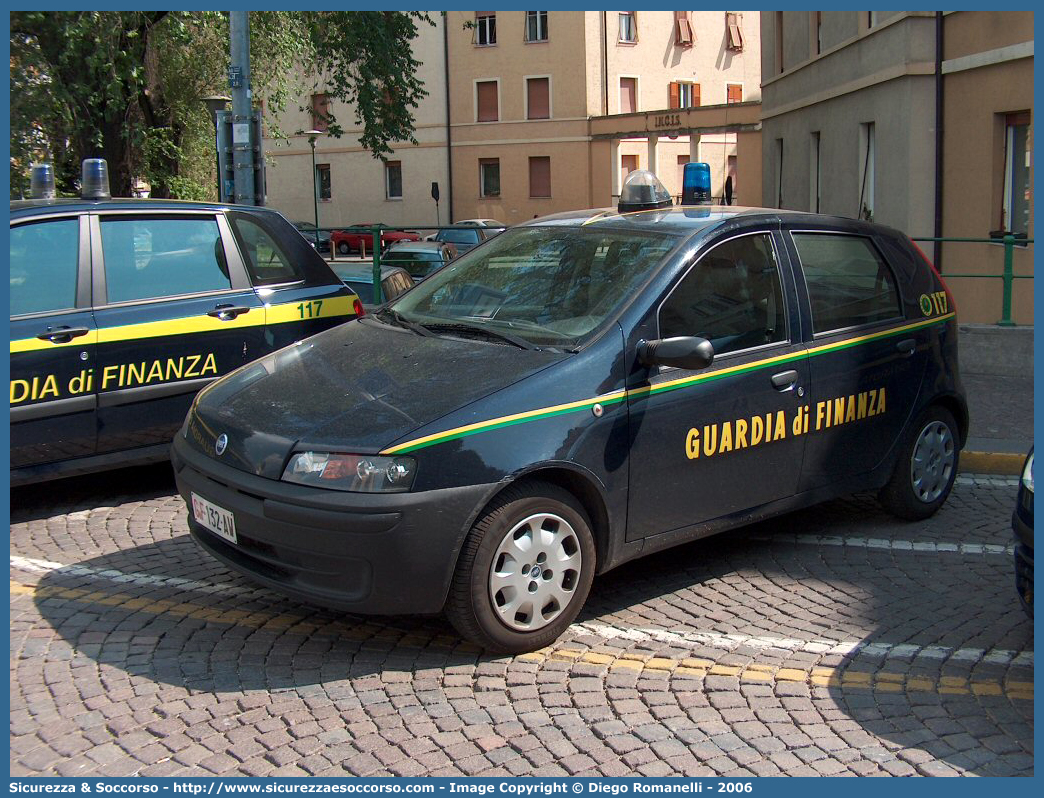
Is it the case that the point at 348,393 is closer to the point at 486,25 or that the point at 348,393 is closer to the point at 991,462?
the point at 991,462

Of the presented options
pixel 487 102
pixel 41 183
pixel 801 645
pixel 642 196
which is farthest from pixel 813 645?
pixel 487 102

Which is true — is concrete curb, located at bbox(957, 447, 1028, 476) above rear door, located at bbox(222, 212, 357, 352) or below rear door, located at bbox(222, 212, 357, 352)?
below

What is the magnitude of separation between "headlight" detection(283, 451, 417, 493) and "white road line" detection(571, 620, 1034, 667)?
3.77 feet

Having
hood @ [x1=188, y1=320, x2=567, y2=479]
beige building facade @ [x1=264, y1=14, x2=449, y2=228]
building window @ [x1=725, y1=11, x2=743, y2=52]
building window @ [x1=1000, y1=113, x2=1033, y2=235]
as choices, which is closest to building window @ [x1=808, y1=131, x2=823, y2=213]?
building window @ [x1=1000, y1=113, x2=1033, y2=235]

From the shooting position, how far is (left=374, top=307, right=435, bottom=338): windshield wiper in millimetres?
5387

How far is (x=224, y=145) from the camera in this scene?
13312 millimetres

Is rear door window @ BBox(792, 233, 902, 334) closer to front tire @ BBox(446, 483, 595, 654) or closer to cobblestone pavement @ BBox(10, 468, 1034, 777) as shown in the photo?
cobblestone pavement @ BBox(10, 468, 1034, 777)

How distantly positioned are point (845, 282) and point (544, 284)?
1.60m

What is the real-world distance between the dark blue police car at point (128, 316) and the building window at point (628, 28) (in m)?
45.6

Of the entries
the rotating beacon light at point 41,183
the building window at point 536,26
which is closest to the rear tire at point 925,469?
the rotating beacon light at point 41,183

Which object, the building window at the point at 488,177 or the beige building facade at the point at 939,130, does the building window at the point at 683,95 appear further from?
the beige building facade at the point at 939,130

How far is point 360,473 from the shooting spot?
4273mm

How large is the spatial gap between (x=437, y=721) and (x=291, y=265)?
4095 millimetres

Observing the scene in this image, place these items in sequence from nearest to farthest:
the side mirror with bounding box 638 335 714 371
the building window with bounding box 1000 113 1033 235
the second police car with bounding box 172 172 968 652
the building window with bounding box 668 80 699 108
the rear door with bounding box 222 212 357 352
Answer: the second police car with bounding box 172 172 968 652 < the side mirror with bounding box 638 335 714 371 < the rear door with bounding box 222 212 357 352 < the building window with bounding box 1000 113 1033 235 < the building window with bounding box 668 80 699 108
